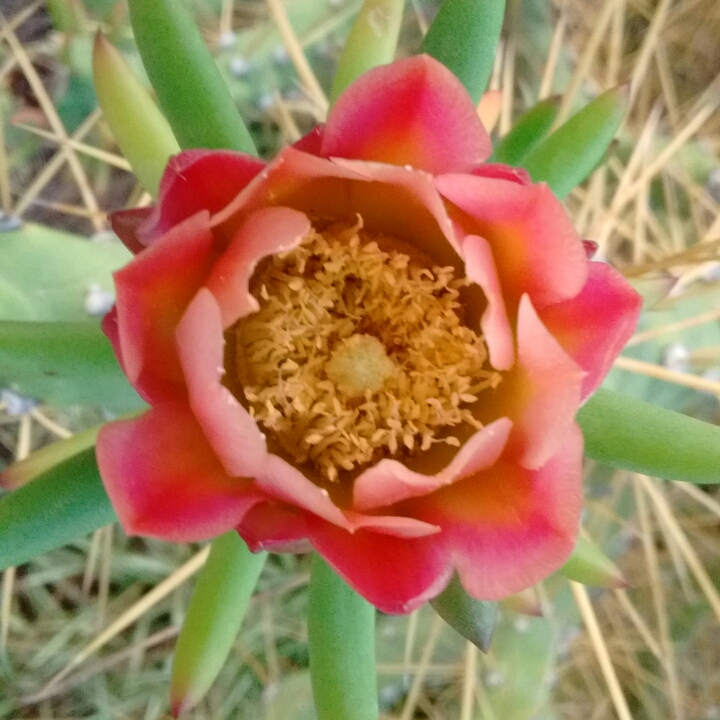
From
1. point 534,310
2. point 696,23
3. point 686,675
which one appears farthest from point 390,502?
point 696,23

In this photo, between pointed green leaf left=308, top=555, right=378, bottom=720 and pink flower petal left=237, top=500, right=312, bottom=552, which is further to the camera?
pointed green leaf left=308, top=555, right=378, bottom=720

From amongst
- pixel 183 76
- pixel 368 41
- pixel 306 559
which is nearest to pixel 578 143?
pixel 368 41

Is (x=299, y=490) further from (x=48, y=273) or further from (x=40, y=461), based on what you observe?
(x=48, y=273)

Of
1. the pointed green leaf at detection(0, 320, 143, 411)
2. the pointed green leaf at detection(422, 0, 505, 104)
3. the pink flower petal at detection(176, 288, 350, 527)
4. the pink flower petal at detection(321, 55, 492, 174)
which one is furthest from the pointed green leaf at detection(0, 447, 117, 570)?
the pointed green leaf at detection(422, 0, 505, 104)

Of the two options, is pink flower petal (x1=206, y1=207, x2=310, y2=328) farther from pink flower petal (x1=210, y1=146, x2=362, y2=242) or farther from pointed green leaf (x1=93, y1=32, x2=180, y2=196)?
pointed green leaf (x1=93, y1=32, x2=180, y2=196)

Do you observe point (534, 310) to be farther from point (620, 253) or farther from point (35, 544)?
point (620, 253)
